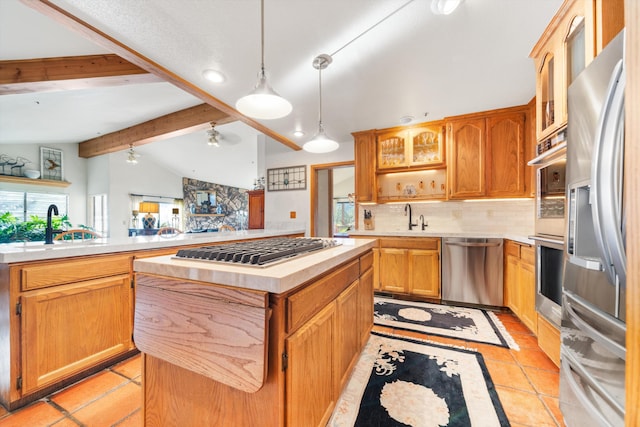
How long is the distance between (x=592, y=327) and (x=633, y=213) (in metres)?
0.70

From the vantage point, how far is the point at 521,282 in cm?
238

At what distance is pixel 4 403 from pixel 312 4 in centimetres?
296

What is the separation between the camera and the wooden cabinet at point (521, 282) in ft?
7.09

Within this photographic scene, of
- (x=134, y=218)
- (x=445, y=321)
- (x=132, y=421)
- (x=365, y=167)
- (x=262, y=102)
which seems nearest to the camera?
(x=132, y=421)

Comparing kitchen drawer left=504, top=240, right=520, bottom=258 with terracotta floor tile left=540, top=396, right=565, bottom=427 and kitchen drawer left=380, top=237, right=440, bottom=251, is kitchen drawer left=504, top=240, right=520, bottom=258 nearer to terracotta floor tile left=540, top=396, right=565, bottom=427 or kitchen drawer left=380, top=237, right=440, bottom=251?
kitchen drawer left=380, top=237, right=440, bottom=251

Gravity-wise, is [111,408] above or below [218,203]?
below

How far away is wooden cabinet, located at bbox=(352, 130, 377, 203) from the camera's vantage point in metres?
3.76

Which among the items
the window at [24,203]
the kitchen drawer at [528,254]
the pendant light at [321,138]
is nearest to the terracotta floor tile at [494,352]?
the kitchen drawer at [528,254]

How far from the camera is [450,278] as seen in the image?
302 cm

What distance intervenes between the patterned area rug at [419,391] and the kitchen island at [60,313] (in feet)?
5.44

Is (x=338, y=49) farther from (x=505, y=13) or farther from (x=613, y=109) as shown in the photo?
(x=613, y=109)

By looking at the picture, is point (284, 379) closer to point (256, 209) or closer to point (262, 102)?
point (262, 102)

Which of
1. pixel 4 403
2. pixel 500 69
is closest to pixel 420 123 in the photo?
pixel 500 69

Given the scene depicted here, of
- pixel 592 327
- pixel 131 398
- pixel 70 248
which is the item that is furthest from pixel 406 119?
pixel 131 398
